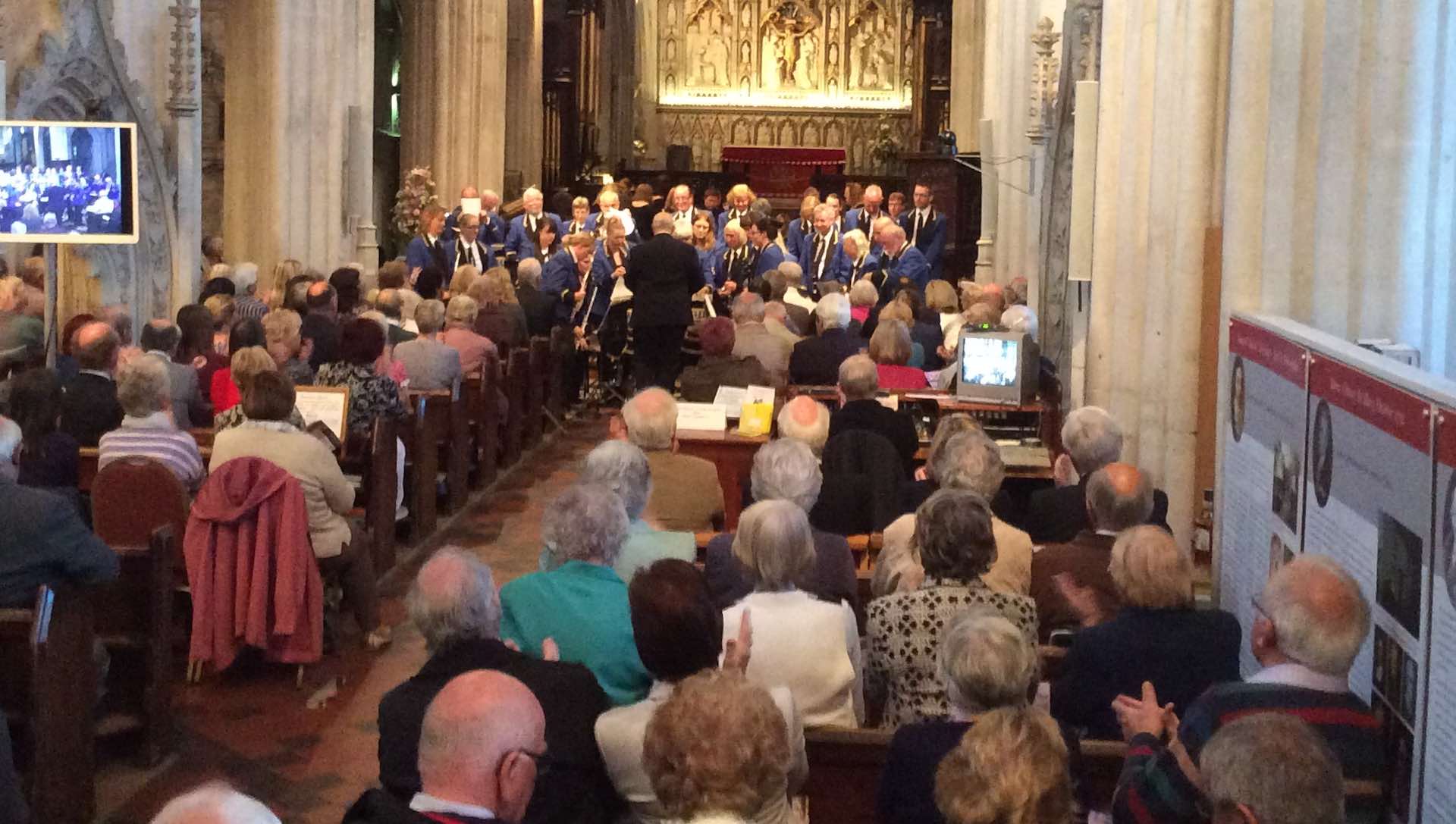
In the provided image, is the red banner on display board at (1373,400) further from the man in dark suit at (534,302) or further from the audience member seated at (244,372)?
the man in dark suit at (534,302)

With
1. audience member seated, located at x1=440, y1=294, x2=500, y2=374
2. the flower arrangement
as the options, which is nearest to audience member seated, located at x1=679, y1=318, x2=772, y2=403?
audience member seated, located at x1=440, y1=294, x2=500, y2=374

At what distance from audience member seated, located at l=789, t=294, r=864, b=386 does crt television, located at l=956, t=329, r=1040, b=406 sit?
1114 millimetres

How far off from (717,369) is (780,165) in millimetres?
19221

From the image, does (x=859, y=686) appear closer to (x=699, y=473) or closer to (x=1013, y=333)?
(x=699, y=473)

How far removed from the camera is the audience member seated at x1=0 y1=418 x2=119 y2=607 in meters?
5.46

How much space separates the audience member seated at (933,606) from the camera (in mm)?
4852

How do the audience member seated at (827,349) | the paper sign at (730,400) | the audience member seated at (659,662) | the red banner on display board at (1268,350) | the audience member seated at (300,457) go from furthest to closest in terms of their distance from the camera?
the audience member seated at (827,349) → the paper sign at (730,400) → the audience member seated at (300,457) → the red banner on display board at (1268,350) → the audience member seated at (659,662)

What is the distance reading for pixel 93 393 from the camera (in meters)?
8.39

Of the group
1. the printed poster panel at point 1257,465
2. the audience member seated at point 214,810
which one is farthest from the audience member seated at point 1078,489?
the audience member seated at point 214,810

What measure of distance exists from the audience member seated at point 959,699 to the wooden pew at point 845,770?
373 millimetres

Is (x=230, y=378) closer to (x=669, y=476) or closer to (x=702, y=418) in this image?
(x=702, y=418)

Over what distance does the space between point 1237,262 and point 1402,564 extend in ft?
9.32

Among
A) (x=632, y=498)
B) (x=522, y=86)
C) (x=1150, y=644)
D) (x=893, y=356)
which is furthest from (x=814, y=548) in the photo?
(x=522, y=86)

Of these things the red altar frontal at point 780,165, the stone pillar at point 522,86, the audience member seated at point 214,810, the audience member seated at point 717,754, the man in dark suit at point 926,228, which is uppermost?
the stone pillar at point 522,86
